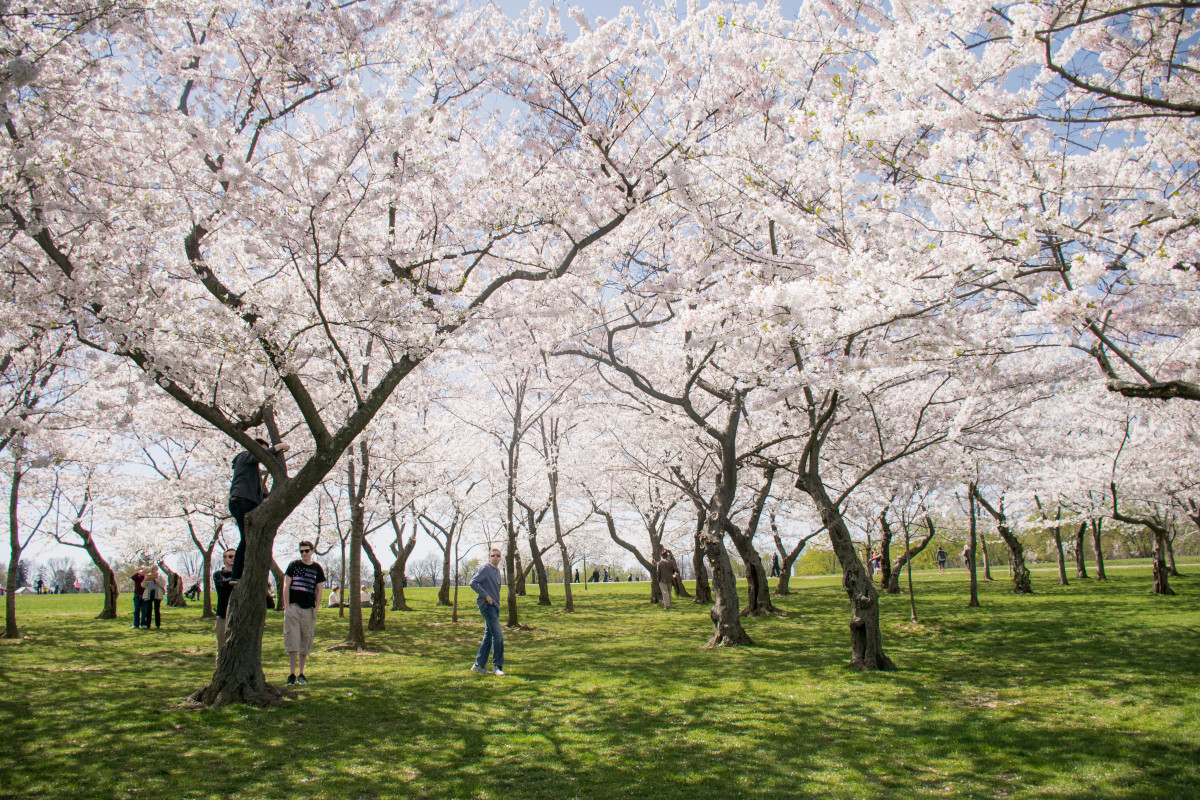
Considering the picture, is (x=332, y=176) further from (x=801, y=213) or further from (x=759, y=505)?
(x=759, y=505)

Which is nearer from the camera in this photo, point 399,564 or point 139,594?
point 139,594

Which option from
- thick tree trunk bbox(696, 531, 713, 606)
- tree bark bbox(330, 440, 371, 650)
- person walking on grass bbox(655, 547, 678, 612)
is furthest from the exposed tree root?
thick tree trunk bbox(696, 531, 713, 606)

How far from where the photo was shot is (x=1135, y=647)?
31.8 feet

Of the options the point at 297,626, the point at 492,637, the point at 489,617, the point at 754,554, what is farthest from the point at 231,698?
the point at 754,554

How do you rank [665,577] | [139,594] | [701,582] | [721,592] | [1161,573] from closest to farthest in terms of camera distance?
[721,592], [139,594], [1161,573], [665,577], [701,582]

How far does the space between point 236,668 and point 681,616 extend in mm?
12146

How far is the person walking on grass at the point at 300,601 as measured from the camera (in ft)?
24.5

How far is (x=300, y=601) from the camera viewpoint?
7.49m

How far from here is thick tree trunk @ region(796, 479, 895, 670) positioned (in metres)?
8.41

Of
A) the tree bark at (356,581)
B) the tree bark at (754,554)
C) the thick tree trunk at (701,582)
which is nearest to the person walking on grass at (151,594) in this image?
the tree bark at (356,581)

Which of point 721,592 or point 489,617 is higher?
point 489,617

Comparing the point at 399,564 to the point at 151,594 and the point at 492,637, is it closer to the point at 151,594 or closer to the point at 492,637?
the point at 151,594

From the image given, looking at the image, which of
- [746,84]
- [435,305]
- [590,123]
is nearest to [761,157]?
[746,84]

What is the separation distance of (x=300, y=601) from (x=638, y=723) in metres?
4.08
